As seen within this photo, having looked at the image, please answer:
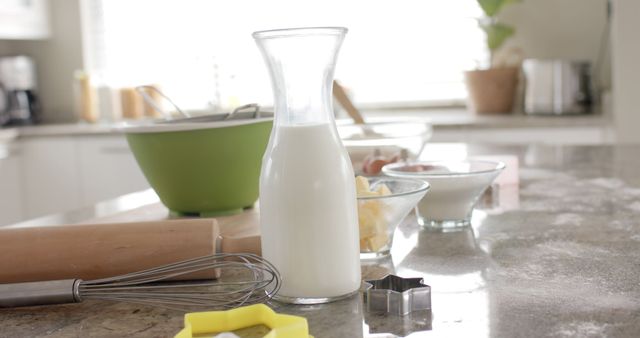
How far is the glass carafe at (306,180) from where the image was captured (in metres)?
0.74

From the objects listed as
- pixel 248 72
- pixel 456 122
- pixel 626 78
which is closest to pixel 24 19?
pixel 248 72

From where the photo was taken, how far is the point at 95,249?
0.85m

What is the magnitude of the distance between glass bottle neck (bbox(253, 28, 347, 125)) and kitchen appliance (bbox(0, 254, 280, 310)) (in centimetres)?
15

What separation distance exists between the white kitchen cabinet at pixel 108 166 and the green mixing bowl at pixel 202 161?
86.2 inches

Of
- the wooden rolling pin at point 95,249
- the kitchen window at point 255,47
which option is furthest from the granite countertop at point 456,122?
the wooden rolling pin at point 95,249

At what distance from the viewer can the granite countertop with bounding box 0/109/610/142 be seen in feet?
9.59

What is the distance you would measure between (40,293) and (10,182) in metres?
2.88

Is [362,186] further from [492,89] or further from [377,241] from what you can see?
[492,89]

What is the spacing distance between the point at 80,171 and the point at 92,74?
70cm

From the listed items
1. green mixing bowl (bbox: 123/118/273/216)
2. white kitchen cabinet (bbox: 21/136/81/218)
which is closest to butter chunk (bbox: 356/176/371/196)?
green mixing bowl (bbox: 123/118/273/216)

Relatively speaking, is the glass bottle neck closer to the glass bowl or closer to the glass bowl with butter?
the glass bowl with butter

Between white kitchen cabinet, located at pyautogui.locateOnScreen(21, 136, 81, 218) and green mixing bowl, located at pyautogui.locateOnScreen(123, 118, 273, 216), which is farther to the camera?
white kitchen cabinet, located at pyautogui.locateOnScreen(21, 136, 81, 218)

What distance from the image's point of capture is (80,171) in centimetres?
347

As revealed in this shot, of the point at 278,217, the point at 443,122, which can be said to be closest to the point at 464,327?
the point at 278,217
